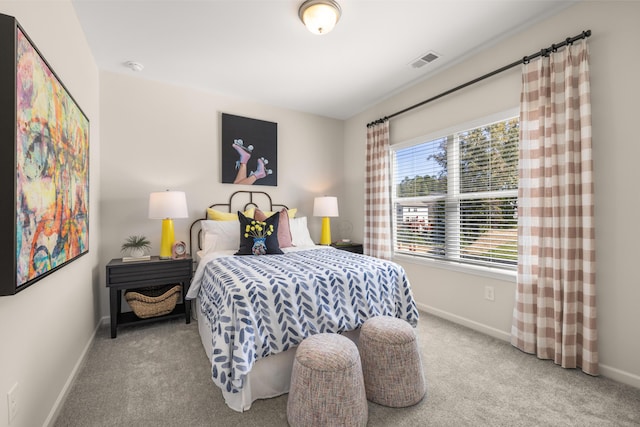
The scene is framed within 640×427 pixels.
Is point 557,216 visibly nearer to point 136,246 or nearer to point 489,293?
point 489,293

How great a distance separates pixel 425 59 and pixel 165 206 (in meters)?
2.97

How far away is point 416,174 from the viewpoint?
3.56 metres

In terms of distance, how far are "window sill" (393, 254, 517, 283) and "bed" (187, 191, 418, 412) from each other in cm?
89

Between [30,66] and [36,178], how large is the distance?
486 millimetres

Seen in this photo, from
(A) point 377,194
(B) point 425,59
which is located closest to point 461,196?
(A) point 377,194

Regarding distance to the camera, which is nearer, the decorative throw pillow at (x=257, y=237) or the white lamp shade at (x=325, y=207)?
the decorative throw pillow at (x=257, y=237)

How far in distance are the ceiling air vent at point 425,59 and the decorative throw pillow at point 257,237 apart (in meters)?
2.22

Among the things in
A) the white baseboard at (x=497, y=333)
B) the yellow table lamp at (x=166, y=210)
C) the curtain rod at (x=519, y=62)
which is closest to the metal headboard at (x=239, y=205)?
the yellow table lamp at (x=166, y=210)

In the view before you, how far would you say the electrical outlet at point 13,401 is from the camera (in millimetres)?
1186

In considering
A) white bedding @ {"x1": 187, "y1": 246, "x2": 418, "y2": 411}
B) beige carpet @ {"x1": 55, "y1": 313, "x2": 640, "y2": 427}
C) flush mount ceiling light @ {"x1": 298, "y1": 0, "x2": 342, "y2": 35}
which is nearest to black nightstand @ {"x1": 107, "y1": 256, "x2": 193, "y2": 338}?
beige carpet @ {"x1": 55, "y1": 313, "x2": 640, "y2": 427}

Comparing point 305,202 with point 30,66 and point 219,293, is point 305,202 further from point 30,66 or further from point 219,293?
point 30,66

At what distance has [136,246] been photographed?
3.00 m

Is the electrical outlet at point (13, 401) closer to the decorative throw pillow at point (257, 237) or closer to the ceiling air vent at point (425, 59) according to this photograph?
the decorative throw pillow at point (257, 237)

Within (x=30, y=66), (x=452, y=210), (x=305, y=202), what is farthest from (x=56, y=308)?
(x=452, y=210)
